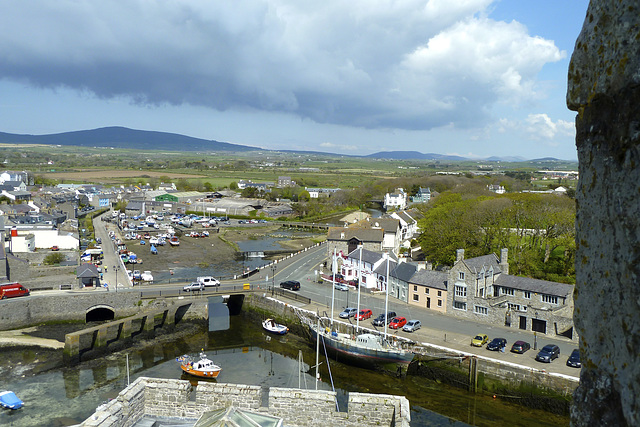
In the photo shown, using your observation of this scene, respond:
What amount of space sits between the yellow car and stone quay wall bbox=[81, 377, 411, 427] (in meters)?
21.8

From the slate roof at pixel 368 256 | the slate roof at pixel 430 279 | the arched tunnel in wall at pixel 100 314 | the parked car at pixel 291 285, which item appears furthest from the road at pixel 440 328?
the arched tunnel in wall at pixel 100 314

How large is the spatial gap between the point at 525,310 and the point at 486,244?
14.9m

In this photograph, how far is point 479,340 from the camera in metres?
29.2

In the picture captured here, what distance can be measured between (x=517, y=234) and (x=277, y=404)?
4213 cm

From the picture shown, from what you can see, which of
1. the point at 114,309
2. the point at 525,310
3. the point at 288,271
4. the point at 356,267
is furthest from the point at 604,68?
the point at 288,271

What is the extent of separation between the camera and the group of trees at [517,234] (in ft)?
139

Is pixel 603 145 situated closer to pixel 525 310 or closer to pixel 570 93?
pixel 570 93

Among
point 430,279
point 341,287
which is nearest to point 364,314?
point 430,279

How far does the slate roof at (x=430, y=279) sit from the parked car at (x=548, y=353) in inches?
396

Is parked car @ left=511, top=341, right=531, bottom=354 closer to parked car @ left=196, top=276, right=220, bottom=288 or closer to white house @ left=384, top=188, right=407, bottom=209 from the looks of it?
parked car @ left=196, top=276, right=220, bottom=288

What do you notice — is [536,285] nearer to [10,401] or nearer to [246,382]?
[246,382]

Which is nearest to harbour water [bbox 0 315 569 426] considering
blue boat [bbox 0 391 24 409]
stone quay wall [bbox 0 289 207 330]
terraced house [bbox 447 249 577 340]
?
blue boat [bbox 0 391 24 409]

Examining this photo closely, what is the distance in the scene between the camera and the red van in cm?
3675

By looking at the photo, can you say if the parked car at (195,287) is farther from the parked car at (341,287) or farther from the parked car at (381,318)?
the parked car at (381,318)
